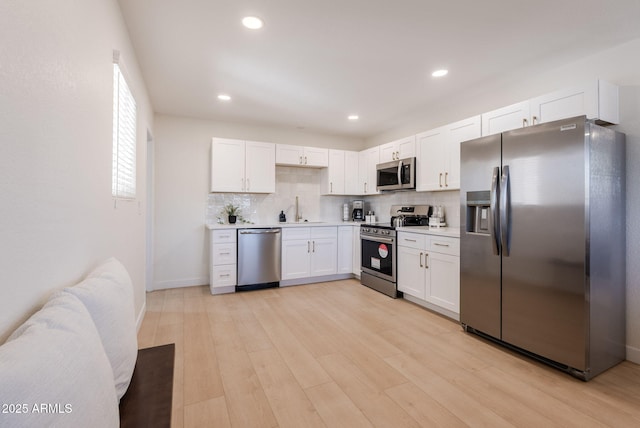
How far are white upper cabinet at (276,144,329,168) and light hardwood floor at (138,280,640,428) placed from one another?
8.06 feet

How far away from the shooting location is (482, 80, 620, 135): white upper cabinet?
7.79 feet

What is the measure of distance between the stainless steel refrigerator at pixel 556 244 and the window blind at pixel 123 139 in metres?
2.93

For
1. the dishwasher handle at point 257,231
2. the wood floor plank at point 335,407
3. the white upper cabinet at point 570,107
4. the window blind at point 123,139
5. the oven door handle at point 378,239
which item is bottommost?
the wood floor plank at point 335,407

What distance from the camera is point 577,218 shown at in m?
2.11

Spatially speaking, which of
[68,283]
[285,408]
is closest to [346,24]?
[68,283]

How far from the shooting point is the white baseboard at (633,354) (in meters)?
2.37

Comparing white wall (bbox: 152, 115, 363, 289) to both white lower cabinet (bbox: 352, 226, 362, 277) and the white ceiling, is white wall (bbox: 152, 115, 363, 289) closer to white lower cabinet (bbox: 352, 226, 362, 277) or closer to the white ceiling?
the white ceiling

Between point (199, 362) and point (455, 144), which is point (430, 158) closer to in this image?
point (455, 144)

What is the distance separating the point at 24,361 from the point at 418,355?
2.48m

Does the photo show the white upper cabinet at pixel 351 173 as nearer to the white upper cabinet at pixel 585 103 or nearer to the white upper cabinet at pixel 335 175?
the white upper cabinet at pixel 335 175

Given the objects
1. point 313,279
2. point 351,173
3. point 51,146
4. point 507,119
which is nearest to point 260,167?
point 351,173

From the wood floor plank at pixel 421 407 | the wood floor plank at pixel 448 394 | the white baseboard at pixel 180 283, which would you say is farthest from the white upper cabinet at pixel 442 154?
the white baseboard at pixel 180 283

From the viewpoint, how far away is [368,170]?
5.14m

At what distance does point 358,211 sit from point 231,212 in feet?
7.31
